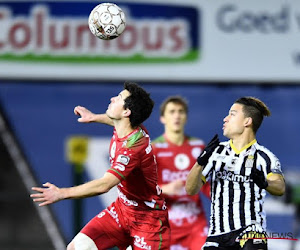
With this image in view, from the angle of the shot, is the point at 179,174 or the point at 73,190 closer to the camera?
the point at 73,190

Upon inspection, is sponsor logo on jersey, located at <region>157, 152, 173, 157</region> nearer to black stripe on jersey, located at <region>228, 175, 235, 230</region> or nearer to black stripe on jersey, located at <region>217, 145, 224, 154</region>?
black stripe on jersey, located at <region>217, 145, 224, 154</region>

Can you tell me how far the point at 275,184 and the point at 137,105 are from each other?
130 cm

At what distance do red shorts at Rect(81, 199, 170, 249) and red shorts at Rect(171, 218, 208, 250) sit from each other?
1574 mm

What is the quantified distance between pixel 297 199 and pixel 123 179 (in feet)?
25.2

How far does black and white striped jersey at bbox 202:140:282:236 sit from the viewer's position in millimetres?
6719

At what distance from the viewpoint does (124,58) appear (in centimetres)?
1384

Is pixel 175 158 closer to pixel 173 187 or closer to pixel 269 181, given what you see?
pixel 173 187

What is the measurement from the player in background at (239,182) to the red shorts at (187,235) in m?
1.82

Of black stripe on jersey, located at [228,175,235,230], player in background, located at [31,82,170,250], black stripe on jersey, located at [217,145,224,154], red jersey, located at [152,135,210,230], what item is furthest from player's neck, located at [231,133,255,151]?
red jersey, located at [152,135,210,230]

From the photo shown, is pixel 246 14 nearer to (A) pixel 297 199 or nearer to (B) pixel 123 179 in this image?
(A) pixel 297 199

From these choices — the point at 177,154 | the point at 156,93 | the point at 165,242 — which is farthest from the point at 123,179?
the point at 156,93

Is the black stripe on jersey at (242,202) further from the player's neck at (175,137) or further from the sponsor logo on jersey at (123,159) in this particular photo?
the player's neck at (175,137)

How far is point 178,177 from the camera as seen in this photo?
874cm

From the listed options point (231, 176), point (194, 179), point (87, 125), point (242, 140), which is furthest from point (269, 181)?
point (87, 125)
